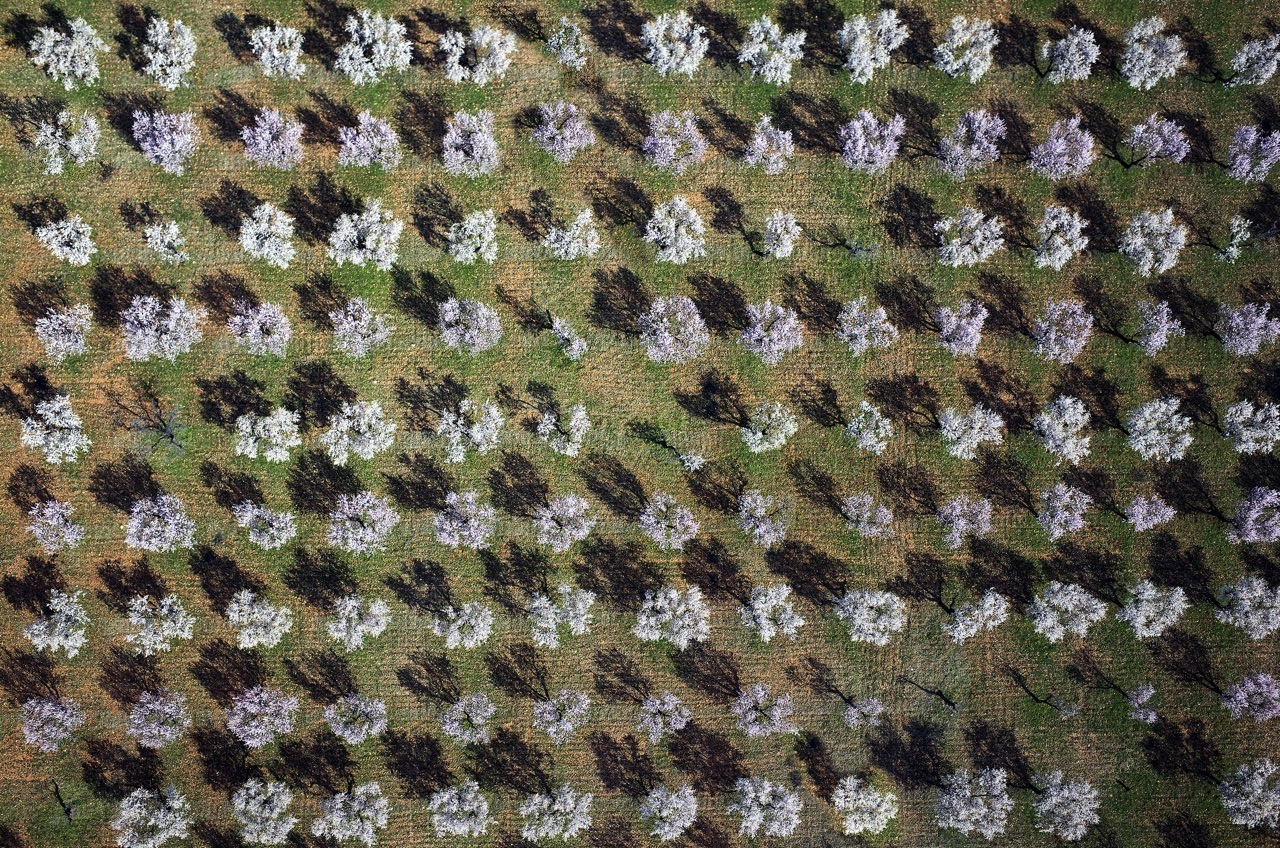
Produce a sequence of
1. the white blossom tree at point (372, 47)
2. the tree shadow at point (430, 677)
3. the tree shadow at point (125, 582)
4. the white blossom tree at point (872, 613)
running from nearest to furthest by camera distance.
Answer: the white blossom tree at point (372, 47) → the white blossom tree at point (872, 613) → the tree shadow at point (125, 582) → the tree shadow at point (430, 677)

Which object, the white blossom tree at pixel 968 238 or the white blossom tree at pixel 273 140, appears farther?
the white blossom tree at pixel 968 238

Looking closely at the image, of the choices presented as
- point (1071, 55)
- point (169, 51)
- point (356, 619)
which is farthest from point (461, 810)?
point (1071, 55)

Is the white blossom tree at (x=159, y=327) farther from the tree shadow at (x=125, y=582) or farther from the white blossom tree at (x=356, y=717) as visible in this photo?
the white blossom tree at (x=356, y=717)

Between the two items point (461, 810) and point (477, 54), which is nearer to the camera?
point (477, 54)

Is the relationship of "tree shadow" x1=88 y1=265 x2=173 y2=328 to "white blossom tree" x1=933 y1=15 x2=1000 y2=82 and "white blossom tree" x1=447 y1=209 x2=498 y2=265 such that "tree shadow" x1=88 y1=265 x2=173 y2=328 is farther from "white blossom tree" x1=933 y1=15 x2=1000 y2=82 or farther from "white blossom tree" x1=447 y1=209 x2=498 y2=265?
"white blossom tree" x1=933 y1=15 x2=1000 y2=82

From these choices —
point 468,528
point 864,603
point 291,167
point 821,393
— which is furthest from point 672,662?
point 291,167

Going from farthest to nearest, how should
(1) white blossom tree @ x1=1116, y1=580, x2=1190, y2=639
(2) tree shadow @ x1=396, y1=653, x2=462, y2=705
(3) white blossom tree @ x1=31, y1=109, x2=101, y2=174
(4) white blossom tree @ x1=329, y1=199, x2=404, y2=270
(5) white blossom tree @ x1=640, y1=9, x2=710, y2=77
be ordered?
(2) tree shadow @ x1=396, y1=653, x2=462, y2=705 → (1) white blossom tree @ x1=1116, y1=580, x2=1190, y2=639 → (3) white blossom tree @ x1=31, y1=109, x2=101, y2=174 → (4) white blossom tree @ x1=329, y1=199, x2=404, y2=270 → (5) white blossom tree @ x1=640, y1=9, x2=710, y2=77

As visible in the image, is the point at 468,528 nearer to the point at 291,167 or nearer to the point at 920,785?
the point at 291,167

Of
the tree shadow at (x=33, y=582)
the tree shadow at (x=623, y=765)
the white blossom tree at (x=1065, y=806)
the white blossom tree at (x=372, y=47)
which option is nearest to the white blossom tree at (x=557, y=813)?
the tree shadow at (x=623, y=765)

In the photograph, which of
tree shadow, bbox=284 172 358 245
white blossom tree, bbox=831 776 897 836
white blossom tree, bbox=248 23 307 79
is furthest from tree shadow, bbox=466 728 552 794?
white blossom tree, bbox=248 23 307 79

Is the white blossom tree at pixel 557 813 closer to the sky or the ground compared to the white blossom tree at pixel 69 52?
closer to the ground

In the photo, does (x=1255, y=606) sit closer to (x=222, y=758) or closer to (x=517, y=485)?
(x=517, y=485)
